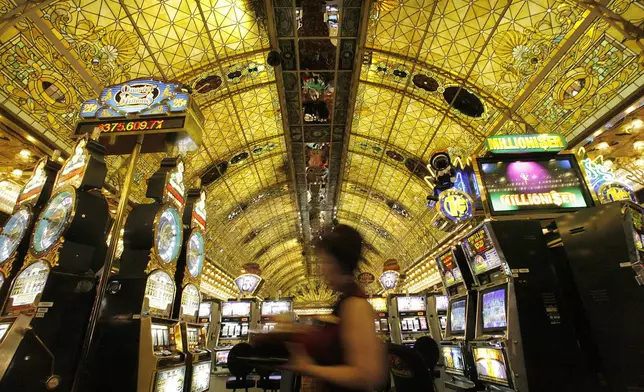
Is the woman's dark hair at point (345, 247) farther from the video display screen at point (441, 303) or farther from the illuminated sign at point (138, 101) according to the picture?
the video display screen at point (441, 303)

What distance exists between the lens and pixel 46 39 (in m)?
6.03

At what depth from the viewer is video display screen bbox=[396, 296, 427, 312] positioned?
9539 millimetres

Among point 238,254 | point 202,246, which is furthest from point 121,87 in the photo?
point 238,254

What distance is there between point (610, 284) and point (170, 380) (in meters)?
4.55

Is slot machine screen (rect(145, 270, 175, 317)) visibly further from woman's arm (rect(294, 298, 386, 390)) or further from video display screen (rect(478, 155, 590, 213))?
video display screen (rect(478, 155, 590, 213))

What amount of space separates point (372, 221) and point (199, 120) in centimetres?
1550

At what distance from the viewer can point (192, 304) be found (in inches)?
175

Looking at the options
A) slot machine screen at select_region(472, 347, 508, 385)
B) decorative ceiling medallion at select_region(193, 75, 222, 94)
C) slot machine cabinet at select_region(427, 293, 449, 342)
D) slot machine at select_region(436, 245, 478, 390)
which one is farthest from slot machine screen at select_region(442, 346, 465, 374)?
decorative ceiling medallion at select_region(193, 75, 222, 94)

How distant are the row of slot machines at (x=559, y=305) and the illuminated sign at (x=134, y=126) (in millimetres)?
4153

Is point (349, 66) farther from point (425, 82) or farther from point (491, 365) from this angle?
point (491, 365)

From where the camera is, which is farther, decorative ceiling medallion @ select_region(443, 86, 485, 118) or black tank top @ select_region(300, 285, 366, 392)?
decorative ceiling medallion @ select_region(443, 86, 485, 118)

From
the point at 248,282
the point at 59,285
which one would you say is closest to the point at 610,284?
the point at 59,285

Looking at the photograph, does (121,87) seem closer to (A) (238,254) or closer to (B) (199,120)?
(B) (199,120)

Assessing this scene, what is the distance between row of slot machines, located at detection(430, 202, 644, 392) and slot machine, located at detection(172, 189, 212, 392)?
3.23 metres
